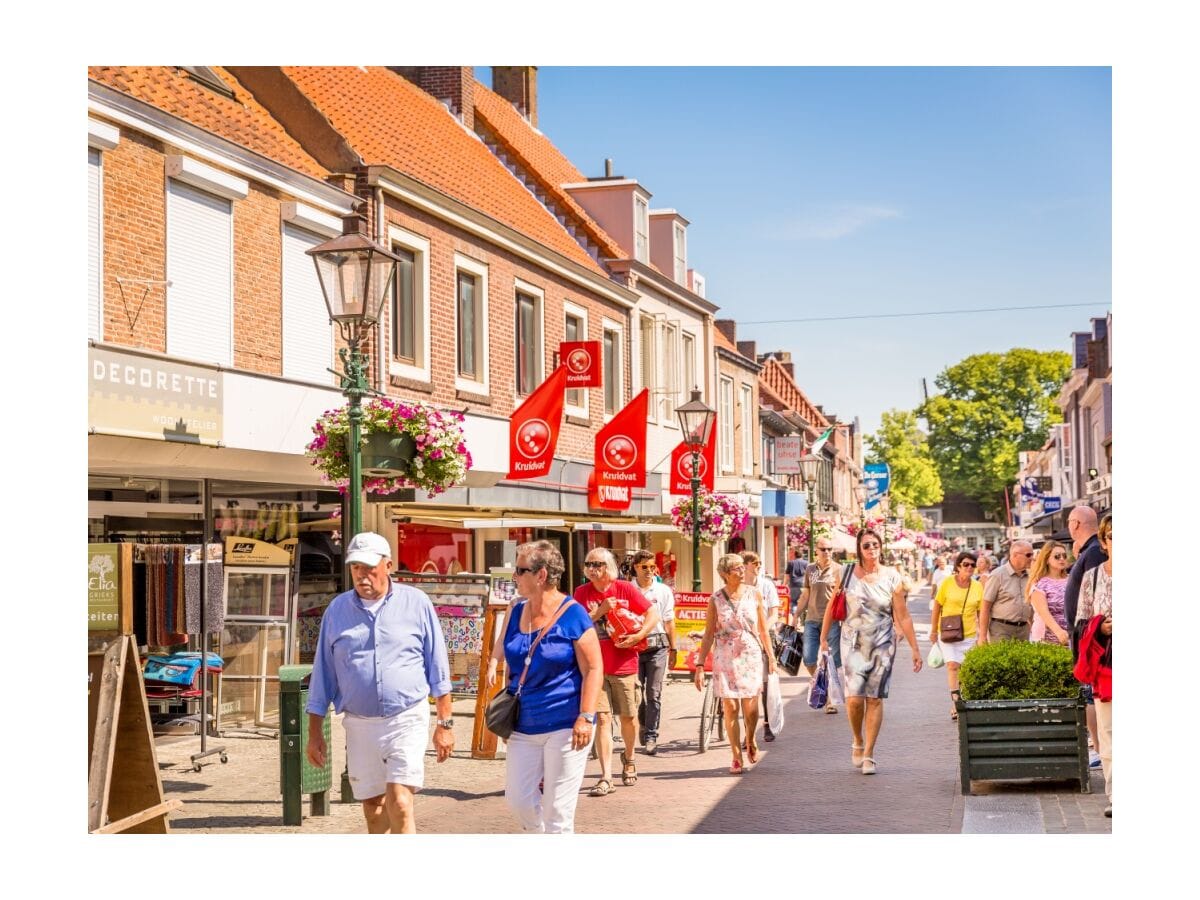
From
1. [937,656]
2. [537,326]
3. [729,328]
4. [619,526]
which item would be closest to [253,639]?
[937,656]

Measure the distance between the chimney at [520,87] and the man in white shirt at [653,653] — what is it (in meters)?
20.4

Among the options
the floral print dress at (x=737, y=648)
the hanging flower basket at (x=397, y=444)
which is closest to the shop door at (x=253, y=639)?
the hanging flower basket at (x=397, y=444)

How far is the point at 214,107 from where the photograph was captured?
1708cm

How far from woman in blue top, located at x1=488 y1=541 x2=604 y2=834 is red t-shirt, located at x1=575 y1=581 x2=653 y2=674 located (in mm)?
3837

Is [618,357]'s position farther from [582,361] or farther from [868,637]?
[868,637]

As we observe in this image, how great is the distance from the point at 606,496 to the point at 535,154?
889 centimetres

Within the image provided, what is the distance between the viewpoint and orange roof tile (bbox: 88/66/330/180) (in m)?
15.3

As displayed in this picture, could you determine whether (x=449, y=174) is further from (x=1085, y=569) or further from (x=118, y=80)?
(x=1085, y=569)

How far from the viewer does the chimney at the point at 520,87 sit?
31.9 m

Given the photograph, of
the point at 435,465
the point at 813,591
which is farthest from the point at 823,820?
the point at 813,591

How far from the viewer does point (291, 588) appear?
1419 cm

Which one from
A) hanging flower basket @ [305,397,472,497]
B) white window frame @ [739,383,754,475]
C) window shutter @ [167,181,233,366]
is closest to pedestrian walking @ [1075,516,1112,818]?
hanging flower basket @ [305,397,472,497]

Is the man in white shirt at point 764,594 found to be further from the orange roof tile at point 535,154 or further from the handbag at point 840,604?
the orange roof tile at point 535,154
